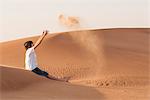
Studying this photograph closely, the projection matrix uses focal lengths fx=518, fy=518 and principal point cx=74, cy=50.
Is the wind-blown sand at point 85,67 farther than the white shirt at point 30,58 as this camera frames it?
No

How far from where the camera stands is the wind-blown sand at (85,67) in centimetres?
1043

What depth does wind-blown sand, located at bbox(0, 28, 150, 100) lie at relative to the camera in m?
10.4

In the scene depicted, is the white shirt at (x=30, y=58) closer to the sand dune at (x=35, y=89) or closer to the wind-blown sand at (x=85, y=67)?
the wind-blown sand at (x=85, y=67)

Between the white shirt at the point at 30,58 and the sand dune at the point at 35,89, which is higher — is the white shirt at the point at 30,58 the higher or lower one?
the higher one

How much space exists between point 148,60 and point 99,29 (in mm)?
10925

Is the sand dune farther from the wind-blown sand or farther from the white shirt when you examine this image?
the white shirt

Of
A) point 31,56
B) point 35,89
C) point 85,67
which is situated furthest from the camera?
point 85,67

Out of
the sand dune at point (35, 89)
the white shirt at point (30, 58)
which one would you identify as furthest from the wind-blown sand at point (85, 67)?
the white shirt at point (30, 58)

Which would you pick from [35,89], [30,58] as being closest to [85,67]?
[30,58]

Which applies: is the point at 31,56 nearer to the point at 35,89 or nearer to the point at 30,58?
the point at 30,58

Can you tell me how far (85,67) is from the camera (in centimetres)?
2022

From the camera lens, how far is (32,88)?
10.6 metres

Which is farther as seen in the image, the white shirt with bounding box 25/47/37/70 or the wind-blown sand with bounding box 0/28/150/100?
the white shirt with bounding box 25/47/37/70

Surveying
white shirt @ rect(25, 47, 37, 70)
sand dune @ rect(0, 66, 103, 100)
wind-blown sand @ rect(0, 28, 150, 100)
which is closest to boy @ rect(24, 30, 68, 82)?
white shirt @ rect(25, 47, 37, 70)
